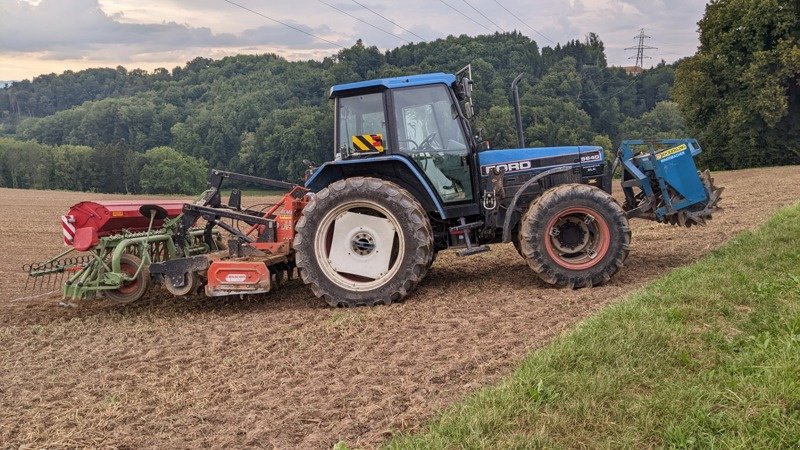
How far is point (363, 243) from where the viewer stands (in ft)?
25.4

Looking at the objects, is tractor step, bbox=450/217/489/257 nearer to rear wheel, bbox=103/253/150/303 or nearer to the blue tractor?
the blue tractor

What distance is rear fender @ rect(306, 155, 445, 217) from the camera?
778 centimetres

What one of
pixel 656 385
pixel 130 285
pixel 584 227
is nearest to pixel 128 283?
pixel 130 285

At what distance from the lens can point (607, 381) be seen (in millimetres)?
4254

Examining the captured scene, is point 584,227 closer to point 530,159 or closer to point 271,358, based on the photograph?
point 530,159

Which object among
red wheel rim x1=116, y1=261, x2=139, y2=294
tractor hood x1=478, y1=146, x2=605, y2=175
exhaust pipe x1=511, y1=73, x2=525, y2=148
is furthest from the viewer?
red wheel rim x1=116, y1=261, x2=139, y2=294

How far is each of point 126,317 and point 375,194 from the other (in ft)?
10.8

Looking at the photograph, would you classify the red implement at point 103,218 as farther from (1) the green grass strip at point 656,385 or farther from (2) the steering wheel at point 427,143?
(1) the green grass strip at point 656,385

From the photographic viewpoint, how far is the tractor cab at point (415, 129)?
781 cm

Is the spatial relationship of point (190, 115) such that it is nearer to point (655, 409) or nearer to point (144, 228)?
point (144, 228)

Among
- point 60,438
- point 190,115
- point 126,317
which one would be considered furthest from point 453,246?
point 190,115

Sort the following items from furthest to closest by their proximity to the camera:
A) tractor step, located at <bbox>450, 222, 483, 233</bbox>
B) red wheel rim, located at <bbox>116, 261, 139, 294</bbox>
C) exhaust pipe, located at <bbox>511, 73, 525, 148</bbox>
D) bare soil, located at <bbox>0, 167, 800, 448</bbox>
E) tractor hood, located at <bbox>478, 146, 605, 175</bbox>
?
1. red wheel rim, located at <bbox>116, 261, 139, 294</bbox>
2. tractor hood, located at <bbox>478, 146, 605, 175</bbox>
3. tractor step, located at <bbox>450, 222, 483, 233</bbox>
4. exhaust pipe, located at <bbox>511, 73, 525, 148</bbox>
5. bare soil, located at <bbox>0, 167, 800, 448</bbox>

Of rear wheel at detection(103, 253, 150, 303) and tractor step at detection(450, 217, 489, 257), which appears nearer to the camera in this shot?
tractor step at detection(450, 217, 489, 257)

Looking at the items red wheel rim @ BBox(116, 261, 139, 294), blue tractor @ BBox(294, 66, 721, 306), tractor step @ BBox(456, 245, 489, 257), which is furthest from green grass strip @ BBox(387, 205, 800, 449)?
red wheel rim @ BBox(116, 261, 139, 294)
